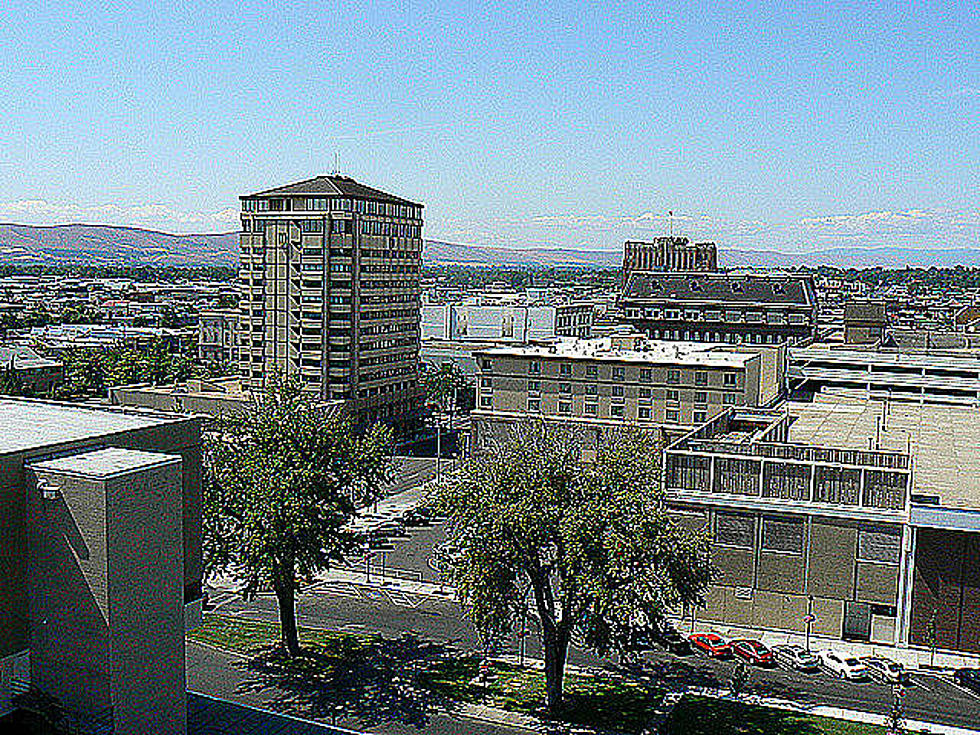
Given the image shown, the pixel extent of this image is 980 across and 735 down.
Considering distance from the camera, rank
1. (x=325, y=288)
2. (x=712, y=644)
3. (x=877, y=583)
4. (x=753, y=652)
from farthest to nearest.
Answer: (x=325, y=288) → (x=877, y=583) → (x=712, y=644) → (x=753, y=652)

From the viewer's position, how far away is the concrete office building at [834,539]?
3606 cm

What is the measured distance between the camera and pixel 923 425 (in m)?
55.6

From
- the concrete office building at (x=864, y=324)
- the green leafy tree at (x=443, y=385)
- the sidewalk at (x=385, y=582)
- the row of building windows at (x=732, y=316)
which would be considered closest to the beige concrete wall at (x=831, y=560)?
the sidewalk at (x=385, y=582)

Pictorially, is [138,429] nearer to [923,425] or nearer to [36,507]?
[36,507]

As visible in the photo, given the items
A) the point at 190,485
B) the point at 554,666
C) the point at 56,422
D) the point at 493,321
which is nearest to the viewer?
the point at 56,422

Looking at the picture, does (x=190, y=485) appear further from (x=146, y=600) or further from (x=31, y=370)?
(x=31, y=370)

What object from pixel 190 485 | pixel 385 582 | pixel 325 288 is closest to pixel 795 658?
pixel 385 582

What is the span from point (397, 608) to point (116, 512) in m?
20.3

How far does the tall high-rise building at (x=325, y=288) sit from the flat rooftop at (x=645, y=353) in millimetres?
21093

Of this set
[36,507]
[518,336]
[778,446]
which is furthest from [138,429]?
[518,336]

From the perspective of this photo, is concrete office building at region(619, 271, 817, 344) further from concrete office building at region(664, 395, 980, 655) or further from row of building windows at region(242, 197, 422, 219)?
concrete office building at region(664, 395, 980, 655)

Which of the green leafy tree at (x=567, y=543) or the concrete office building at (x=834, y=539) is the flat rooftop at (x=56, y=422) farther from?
the concrete office building at (x=834, y=539)

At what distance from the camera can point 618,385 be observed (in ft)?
223

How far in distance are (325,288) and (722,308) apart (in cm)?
6520
